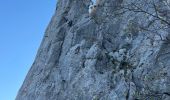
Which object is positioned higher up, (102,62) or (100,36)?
(100,36)

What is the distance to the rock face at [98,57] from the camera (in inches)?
1258

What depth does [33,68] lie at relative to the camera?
47.3 metres

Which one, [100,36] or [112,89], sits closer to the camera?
[112,89]

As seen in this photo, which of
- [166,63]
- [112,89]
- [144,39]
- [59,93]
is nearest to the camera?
[166,63]

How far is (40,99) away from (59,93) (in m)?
3.11

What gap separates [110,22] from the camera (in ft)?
136

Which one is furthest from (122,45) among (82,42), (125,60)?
(82,42)

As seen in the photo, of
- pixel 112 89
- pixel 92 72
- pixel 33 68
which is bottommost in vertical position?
pixel 112 89

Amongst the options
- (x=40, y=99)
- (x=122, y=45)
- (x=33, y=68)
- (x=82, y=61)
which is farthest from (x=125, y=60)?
(x=33, y=68)

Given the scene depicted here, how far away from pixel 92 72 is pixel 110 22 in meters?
7.58

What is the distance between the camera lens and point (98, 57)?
37.8m

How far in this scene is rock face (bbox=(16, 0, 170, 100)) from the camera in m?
32.0

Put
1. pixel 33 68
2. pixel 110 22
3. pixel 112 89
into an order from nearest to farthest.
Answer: pixel 112 89, pixel 110 22, pixel 33 68

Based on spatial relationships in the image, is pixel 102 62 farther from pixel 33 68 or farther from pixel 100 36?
pixel 33 68
